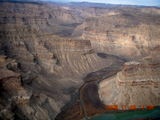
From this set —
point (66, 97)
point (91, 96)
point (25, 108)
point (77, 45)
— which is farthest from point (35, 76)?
point (77, 45)

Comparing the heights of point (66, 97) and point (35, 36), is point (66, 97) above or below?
below

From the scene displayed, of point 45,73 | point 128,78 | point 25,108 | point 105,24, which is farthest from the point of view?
point 105,24

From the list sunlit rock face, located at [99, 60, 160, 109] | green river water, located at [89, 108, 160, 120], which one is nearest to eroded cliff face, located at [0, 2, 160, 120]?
green river water, located at [89, 108, 160, 120]

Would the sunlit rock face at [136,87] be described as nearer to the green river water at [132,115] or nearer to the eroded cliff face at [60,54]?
the green river water at [132,115]

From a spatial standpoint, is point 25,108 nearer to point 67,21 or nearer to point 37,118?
point 37,118

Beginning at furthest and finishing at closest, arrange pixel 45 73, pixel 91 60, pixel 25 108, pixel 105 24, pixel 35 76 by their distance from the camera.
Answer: pixel 105 24, pixel 91 60, pixel 45 73, pixel 35 76, pixel 25 108

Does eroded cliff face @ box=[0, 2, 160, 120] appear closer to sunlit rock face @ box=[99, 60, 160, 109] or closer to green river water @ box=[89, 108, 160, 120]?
green river water @ box=[89, 108, 160, 120]

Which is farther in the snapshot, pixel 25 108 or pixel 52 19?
pixel 52 19
